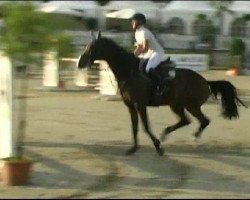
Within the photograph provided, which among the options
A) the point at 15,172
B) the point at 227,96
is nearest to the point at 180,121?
the point at 227,96

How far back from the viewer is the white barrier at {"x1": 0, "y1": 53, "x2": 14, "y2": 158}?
10672 millimetres

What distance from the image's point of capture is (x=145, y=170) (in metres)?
11.5

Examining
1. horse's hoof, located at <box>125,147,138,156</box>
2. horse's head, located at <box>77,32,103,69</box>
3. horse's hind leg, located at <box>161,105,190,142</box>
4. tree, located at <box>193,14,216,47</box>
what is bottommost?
tree, located at <box>193,14,216,47</box>

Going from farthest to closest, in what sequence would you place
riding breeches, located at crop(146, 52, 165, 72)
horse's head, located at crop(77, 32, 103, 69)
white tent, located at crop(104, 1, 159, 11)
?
white tent, located at crop(104, 1, 159, 11)
riding breeches, located at crop(146, 52, 165, 72)
horse's head, located at crop(77, 32, 103, 69)

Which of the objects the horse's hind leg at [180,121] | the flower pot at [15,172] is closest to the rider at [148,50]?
the horse's hind leg at [180,121]

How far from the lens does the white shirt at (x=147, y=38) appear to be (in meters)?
13.1

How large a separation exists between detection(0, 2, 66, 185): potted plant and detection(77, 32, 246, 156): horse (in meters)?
2.62

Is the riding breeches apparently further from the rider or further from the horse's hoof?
the horse's hoof

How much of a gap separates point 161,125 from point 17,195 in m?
7.31

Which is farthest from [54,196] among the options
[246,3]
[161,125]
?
[246,3]

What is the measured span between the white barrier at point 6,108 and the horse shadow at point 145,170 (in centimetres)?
55

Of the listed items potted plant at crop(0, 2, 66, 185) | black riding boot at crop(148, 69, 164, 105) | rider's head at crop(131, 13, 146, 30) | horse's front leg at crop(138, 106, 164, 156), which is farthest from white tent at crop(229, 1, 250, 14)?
potted plant at crop(0, 2, 66, 185)

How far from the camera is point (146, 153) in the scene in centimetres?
1307

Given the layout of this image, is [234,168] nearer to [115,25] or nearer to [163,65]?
[163,65]
